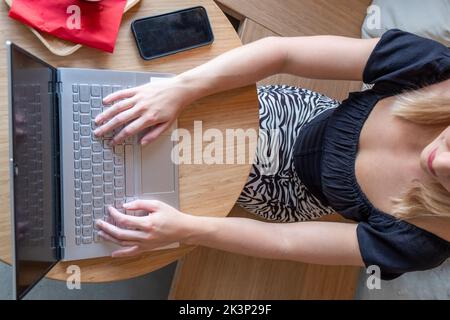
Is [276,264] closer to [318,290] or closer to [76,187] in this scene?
[318,290]

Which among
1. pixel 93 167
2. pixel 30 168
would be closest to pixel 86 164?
pixel 93 167

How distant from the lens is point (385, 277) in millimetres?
768

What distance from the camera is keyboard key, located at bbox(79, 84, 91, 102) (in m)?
0.72

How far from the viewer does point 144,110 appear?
0.74 metres

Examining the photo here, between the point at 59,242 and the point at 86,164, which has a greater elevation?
the point at 86,164

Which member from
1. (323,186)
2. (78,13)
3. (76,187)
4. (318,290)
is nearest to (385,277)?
(323,186)

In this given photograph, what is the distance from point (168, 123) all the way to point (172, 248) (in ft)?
0.76

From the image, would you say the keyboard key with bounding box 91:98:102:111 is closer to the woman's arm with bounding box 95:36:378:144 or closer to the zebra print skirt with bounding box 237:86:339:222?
the woman's arm with bounding box 95:36:378:144

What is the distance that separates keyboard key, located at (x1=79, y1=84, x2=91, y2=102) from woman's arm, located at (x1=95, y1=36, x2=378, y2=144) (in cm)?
3

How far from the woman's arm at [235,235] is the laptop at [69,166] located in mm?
30

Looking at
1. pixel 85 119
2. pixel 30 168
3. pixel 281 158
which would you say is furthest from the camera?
pixel 281 158

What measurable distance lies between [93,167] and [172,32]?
276mm

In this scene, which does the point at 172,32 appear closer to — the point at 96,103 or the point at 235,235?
the point at 96,103
